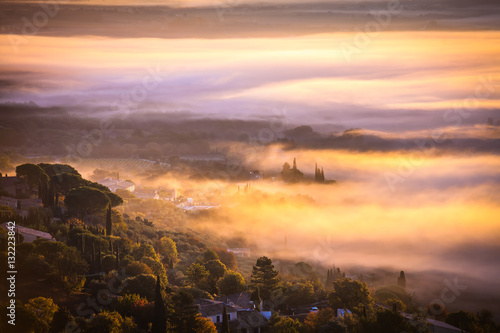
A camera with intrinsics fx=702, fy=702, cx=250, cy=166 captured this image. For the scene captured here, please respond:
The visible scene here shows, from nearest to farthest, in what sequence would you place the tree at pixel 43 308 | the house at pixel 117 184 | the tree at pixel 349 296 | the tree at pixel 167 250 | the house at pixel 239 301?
1. the tree at pixel 43 308
2. the house at pixel 239 301
3. the tree at pixel 349 296
4. the tree at pixel 167 250
5. the house at pixel 117 184

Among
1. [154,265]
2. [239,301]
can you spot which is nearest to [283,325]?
[239,301]

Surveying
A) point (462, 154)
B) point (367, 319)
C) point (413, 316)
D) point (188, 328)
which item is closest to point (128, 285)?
point (188, 328)

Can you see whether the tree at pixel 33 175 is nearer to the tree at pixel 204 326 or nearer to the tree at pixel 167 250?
the tree at pixel 167 250

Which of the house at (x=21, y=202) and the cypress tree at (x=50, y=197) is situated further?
the cypress tree at (x=50, y=197)

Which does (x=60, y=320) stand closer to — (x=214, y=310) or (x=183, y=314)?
(x=183, y=314)

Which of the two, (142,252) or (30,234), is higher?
(30,234)

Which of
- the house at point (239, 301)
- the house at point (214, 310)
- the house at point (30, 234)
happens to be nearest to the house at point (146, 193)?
the house at point (30, 234)
